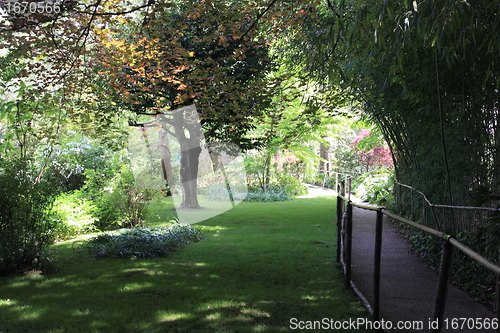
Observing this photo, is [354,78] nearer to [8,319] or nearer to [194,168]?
[8,319]

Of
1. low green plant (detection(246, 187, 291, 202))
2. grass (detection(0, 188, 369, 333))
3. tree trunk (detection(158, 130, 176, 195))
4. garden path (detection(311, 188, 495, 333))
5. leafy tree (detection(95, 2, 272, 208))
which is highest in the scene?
leafy tree (detection(95, 2, 272, 208))

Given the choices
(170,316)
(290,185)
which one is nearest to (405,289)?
(170,316)

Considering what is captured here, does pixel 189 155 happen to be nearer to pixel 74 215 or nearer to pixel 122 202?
pixel 122 202

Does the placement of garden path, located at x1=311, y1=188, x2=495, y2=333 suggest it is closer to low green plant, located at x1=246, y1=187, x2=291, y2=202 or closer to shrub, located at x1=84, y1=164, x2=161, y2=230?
shrub, located at x1=84, y1=164, x2=161, y2=230

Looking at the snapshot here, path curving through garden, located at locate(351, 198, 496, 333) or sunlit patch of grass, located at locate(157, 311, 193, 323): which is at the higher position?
path curving through garden, located at locate(351, 198, 496, 333)

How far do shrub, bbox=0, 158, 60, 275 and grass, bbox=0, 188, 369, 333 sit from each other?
0.21m

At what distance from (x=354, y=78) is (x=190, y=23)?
3935 millimetres

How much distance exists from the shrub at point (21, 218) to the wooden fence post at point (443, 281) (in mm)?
4394

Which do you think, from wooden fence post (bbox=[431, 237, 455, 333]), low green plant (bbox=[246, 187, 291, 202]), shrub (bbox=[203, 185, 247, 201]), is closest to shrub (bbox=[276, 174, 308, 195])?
low green plant (bbox=[246, 187, 291, 202])

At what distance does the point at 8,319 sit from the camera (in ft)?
10.1

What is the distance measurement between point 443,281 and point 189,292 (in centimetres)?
270

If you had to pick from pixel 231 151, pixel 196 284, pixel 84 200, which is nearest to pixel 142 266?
pixel 196 284

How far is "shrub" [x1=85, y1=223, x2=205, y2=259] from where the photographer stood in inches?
222

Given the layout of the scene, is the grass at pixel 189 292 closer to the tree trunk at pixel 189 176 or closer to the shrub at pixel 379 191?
the shrub at pixel 379 191
